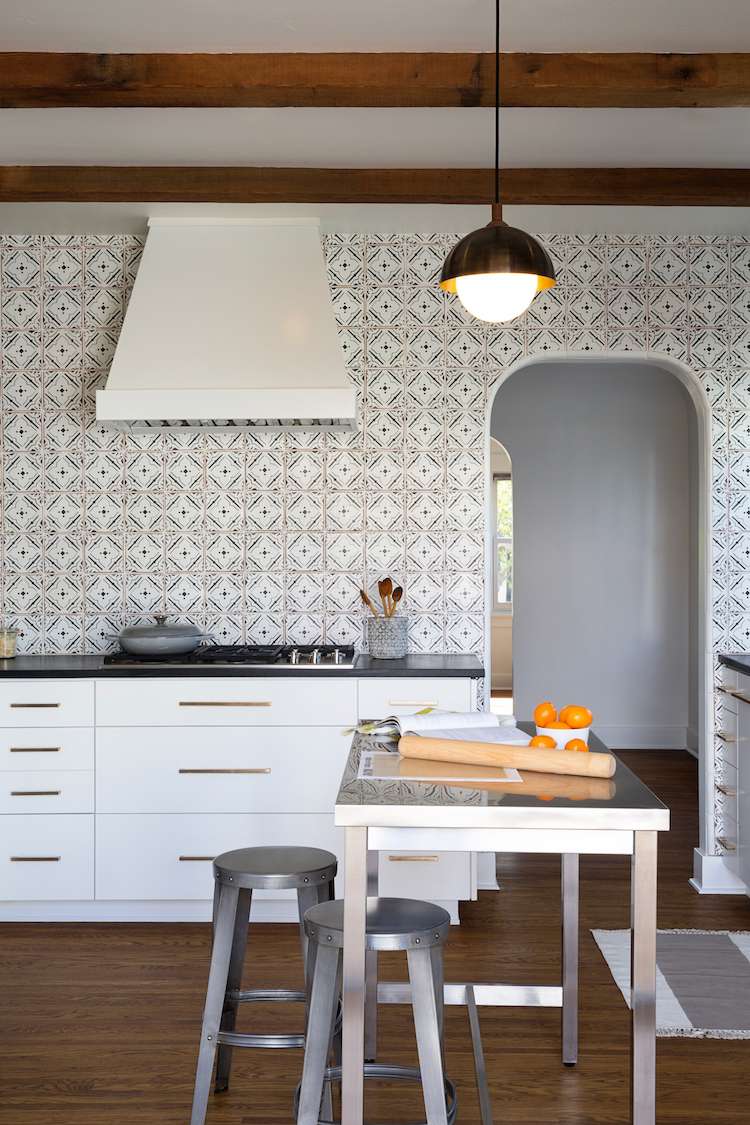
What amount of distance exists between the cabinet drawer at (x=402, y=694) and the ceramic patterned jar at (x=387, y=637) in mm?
301

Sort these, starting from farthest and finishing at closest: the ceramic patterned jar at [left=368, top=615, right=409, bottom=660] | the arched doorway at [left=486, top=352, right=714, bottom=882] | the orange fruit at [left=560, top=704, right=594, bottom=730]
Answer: the arched doorway at [left=486, top=352, right=714, bottom=882] < the ceramic patterned jar at [left=368, top=615, right=409, bottom=660] < the orange fruit at [left=560, top=704, right=594, bottom=730]

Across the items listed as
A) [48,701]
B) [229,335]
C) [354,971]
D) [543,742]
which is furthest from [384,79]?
[48,701]

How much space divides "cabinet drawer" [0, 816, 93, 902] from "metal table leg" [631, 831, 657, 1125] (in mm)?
2659

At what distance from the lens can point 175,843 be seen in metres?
4.29

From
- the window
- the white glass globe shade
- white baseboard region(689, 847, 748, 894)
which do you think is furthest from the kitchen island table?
the window

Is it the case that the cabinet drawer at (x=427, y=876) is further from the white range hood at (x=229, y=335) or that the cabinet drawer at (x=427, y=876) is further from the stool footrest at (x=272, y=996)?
the white range hood at (x=229, y=335)

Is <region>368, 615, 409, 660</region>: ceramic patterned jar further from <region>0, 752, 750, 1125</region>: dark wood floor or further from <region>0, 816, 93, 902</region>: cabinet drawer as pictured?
<region>0, 816, 93, 902</region>: cabinet drawer

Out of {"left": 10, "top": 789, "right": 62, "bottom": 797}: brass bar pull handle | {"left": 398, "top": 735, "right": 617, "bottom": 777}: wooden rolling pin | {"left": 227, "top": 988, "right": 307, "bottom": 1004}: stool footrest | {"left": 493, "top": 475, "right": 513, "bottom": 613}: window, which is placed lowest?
{"left": 227, "top": 988, "right": 307, "bottom": 1004}: stool footrest

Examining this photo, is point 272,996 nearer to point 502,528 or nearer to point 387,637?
point 387,637

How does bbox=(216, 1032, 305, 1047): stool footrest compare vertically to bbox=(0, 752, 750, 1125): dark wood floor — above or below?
above

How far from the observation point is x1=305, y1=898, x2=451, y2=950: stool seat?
7.48 feet

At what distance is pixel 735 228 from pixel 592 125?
1.23 m

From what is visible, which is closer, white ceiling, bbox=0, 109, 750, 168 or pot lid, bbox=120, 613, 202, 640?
white ceiling, bbox=0, 109, 750, 168

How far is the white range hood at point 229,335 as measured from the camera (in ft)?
14.3
